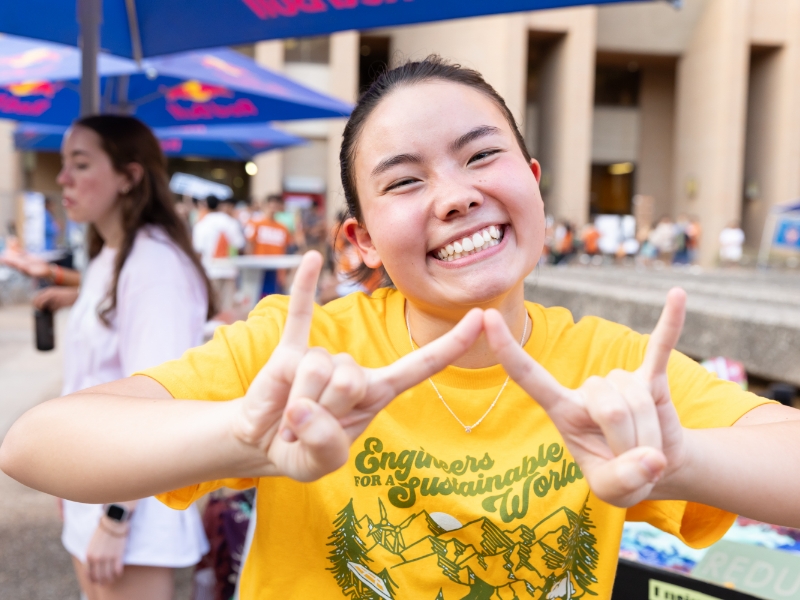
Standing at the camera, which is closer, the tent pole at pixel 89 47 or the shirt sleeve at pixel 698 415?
the shirt sleeve at pixel 698 415

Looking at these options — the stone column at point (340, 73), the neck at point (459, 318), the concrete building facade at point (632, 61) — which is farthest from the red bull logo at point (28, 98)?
the stone column at point (340, 73)

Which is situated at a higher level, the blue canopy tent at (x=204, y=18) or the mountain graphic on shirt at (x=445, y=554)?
the blue canopy tent at (x=204, y=18)

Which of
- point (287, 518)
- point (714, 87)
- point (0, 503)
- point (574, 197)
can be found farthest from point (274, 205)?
point (714, 87)

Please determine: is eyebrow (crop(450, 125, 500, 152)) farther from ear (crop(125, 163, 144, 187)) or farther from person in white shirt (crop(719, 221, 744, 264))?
person in white shirt (crop(719, 221, 744, 264))

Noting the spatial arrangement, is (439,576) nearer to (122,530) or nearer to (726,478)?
(726,478)

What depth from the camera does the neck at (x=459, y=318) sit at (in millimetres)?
1451

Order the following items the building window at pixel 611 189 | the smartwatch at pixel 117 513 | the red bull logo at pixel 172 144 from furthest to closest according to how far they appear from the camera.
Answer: the building window at pixel 611 189
the red bull logo at pixel 172 144
the smartwatch at pixel 117 513

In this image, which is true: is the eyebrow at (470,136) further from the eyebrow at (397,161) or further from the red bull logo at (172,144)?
the red bull logo at (172,144)

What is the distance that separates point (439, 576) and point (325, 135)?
2310 centimetres

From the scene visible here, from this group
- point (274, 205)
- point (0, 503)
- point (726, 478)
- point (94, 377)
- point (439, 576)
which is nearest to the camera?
point (726, 478)

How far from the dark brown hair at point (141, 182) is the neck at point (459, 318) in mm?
1234

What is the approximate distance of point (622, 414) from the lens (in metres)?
0.92

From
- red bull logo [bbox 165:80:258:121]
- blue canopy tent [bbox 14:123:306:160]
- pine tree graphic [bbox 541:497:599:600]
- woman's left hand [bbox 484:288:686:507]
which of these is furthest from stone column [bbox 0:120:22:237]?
woman's left hand [bbox 484:288:686:507]

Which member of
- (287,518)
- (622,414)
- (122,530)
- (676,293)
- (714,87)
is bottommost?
(122,530)
